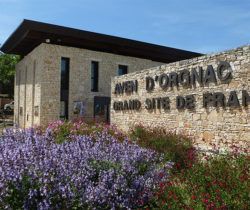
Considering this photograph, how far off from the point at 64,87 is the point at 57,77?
791 mm

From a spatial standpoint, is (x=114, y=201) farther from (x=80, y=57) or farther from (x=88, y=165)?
(x=80, y=57)

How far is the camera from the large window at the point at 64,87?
21.8m

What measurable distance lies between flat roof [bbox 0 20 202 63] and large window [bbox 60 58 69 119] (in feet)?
4.78

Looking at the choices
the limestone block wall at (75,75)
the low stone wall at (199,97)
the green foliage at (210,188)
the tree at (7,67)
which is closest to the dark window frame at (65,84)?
the limestone block wall at (75,75)

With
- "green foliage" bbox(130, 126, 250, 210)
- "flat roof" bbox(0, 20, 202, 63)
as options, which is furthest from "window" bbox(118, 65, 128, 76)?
"green foliage" bbox(130, 126, 250, 210)

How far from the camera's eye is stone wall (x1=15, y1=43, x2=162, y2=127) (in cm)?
2123

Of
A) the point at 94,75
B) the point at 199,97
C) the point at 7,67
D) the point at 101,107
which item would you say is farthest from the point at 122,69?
the point at 7,67

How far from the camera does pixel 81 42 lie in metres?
23.1

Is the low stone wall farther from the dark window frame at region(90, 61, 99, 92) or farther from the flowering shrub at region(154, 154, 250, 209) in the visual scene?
the dark window frame at region(90, 61, 99, 92)

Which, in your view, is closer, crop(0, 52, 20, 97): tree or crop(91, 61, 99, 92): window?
crop(91, 61, 99, 92): window

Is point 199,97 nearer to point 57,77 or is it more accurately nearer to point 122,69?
point 57,77

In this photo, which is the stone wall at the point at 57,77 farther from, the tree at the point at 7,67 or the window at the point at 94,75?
the tree at the point at 7,67

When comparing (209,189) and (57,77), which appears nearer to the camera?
(209,189)

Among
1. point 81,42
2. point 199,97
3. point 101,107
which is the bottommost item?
point 101,107
